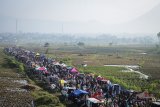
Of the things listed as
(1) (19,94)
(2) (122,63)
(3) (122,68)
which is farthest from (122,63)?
(1) (19,94)

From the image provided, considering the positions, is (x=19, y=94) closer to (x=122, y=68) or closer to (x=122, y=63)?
(x=122, y=68)

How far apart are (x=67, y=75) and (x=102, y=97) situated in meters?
13.5

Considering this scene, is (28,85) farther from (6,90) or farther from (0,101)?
(0,101)

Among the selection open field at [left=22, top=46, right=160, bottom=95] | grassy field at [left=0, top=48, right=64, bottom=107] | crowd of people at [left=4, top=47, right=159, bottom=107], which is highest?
crowd of people at [left=4, top=47, right=159, bottom=107]

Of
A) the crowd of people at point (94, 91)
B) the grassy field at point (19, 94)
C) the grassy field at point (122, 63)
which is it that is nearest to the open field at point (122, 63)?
the grassy field at point (122, 63)

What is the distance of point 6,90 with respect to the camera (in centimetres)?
3634

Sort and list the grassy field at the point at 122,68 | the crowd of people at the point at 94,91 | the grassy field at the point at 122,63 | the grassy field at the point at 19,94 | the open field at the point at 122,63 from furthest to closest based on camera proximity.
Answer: the open field at the point at 122,63 → the grassy field at the point at 122,63 → the grassy field at the point at 122,68 → the grassy field at the point at 19,94 → the crowd of people at the point at 94,91

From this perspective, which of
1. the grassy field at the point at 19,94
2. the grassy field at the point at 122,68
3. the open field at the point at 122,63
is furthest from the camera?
the open field at the point at 122,63

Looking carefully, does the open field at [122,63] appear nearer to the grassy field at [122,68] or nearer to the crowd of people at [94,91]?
the grassy field at [122,68]

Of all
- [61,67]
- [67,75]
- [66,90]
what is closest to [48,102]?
[66,90]

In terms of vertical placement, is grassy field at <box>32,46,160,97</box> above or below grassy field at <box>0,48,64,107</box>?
below

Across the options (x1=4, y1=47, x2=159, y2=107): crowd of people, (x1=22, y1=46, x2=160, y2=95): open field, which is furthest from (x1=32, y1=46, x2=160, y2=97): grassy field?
(x1=4, y1=47, x2=159, y2=107): crowd of people

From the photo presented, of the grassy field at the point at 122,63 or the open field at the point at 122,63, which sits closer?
the grassy field at the point at 122,63

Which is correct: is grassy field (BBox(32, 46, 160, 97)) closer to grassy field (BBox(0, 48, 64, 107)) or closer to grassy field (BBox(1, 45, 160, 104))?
grassy field (BBox(1, 45, 160, 104))
